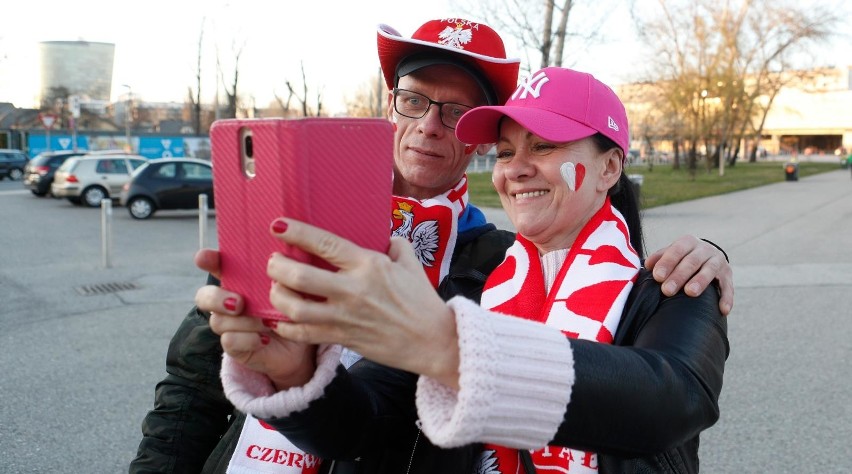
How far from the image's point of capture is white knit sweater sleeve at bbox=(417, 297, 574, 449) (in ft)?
3.10

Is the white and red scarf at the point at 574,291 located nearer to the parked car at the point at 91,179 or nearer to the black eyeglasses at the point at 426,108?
the black eyeglasses at the point at 426,108

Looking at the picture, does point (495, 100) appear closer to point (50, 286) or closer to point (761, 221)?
point (50, 286)

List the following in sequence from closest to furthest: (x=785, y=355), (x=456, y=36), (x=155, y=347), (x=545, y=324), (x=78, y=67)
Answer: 1. (x=545, y=324)
2. (x=456, y=36)
3. (x=785, y=355)
4. (x=155, y=347)
5. (x=78, y=67)

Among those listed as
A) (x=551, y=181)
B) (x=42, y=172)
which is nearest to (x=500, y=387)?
(x=551, y=181)

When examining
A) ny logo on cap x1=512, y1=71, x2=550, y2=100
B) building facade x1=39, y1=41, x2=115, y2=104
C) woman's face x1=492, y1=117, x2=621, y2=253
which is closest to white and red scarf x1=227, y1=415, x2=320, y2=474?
woman's face x1=492, y1=117, x2=621, y2=253

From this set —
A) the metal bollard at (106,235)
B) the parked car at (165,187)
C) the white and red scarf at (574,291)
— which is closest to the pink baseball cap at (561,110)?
the white and red scarf at (574,291)

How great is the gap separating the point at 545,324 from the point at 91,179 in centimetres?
2145

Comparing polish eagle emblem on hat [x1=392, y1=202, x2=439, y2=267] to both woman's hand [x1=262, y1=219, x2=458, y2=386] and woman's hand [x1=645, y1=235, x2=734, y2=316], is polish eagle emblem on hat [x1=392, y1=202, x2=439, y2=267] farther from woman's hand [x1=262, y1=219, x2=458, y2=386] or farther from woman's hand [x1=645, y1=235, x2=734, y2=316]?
woman's hand [x1=262, y1=219, x2=458, y2=386]

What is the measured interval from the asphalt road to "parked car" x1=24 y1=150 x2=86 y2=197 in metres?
10.0

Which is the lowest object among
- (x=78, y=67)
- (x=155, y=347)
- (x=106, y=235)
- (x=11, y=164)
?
(x=155, y=347)

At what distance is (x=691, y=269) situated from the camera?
153cm

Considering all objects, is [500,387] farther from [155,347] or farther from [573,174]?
[155,347]

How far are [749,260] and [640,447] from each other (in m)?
11.0

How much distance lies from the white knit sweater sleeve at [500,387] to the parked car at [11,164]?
38.7 metres
